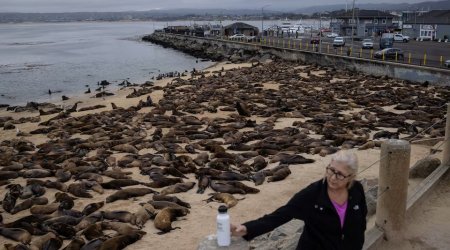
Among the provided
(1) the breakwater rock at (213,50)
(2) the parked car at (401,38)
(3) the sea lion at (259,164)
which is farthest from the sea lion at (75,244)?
(2) the parked car at (401,38)

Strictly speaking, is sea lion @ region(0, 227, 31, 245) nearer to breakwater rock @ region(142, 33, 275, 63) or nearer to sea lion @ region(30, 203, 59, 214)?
sea lion @ region(30, 203, 59, 214)

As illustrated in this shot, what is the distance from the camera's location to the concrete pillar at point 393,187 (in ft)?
20.9

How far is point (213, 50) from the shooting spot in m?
80.2

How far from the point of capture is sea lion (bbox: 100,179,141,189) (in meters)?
13.3

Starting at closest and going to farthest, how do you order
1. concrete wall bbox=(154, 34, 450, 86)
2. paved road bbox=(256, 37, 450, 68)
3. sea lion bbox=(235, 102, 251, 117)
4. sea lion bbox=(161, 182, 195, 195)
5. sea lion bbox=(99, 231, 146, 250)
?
sea lion bbox=(99, 231, 146, 250)
sea lion bbox=(161, 182, 195, 195)
sea lion bbox=(235, 102, 251, 117)
concrete wall bbox=(154, 34, 450, 86)
paved road bbox=(256, 37, 450, 68)

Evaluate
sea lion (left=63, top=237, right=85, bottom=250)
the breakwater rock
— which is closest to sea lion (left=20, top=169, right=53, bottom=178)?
sea lion (left=63, top=237, right=85, bottom=250)

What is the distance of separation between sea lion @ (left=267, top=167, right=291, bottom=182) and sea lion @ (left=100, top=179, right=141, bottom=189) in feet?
12.6

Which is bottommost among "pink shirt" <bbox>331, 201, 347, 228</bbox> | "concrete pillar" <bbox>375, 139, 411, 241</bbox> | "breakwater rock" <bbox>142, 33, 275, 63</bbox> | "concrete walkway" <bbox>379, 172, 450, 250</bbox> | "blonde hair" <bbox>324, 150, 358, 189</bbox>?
"breakwater rock" <bbox>142, 33, 275, 63</bbox>

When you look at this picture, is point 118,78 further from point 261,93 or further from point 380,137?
point 380,137

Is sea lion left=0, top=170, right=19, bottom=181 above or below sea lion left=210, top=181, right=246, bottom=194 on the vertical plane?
below

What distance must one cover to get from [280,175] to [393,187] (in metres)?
6.77

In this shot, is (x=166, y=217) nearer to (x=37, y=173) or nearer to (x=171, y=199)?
(x=171, y=199)

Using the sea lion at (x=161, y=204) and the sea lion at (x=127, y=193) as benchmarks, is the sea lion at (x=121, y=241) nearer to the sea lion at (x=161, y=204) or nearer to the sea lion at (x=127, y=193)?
the sea lion at (x=161, y=204)

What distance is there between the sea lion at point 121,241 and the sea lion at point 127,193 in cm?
246
